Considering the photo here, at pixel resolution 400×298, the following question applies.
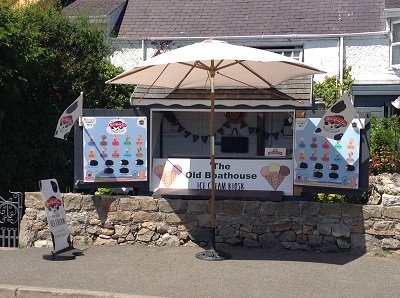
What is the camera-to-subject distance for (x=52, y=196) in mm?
8258

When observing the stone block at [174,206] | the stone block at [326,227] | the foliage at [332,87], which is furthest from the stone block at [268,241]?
the foliage at [332,87]

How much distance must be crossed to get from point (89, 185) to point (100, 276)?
2.34 meters

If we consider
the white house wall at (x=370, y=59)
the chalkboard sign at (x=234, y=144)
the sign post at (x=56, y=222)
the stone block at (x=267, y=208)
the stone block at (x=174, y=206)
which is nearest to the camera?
the sign post at (x=56, y=222)

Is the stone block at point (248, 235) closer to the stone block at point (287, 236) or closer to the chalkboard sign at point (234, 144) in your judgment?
the stone block at point (287, 236)

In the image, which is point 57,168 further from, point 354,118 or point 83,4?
point 83,4

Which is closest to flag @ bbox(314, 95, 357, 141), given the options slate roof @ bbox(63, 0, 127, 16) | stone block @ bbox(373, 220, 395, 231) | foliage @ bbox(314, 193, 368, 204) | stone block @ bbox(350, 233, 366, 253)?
foliage @ bbox(314, 193, 368, 204)

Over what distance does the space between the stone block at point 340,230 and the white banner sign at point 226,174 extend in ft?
3.03

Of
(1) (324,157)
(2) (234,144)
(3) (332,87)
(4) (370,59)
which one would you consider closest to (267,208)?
(1) (324,157)

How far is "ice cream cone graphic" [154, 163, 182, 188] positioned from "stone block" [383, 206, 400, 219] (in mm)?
3235

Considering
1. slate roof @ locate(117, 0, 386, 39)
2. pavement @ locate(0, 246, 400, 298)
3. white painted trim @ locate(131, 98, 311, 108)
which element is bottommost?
pavement @ locate(0, 246, 400, 298)

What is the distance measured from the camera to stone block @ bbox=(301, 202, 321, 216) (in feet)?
27.4

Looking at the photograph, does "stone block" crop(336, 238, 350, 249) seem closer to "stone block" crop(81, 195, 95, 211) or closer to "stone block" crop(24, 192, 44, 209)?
"stone block" crop(81, 195, 95, 211)

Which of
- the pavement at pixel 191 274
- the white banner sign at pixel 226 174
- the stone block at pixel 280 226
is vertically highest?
the white banner sign at pixel 226 174

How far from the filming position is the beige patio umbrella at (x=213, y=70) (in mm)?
7195
